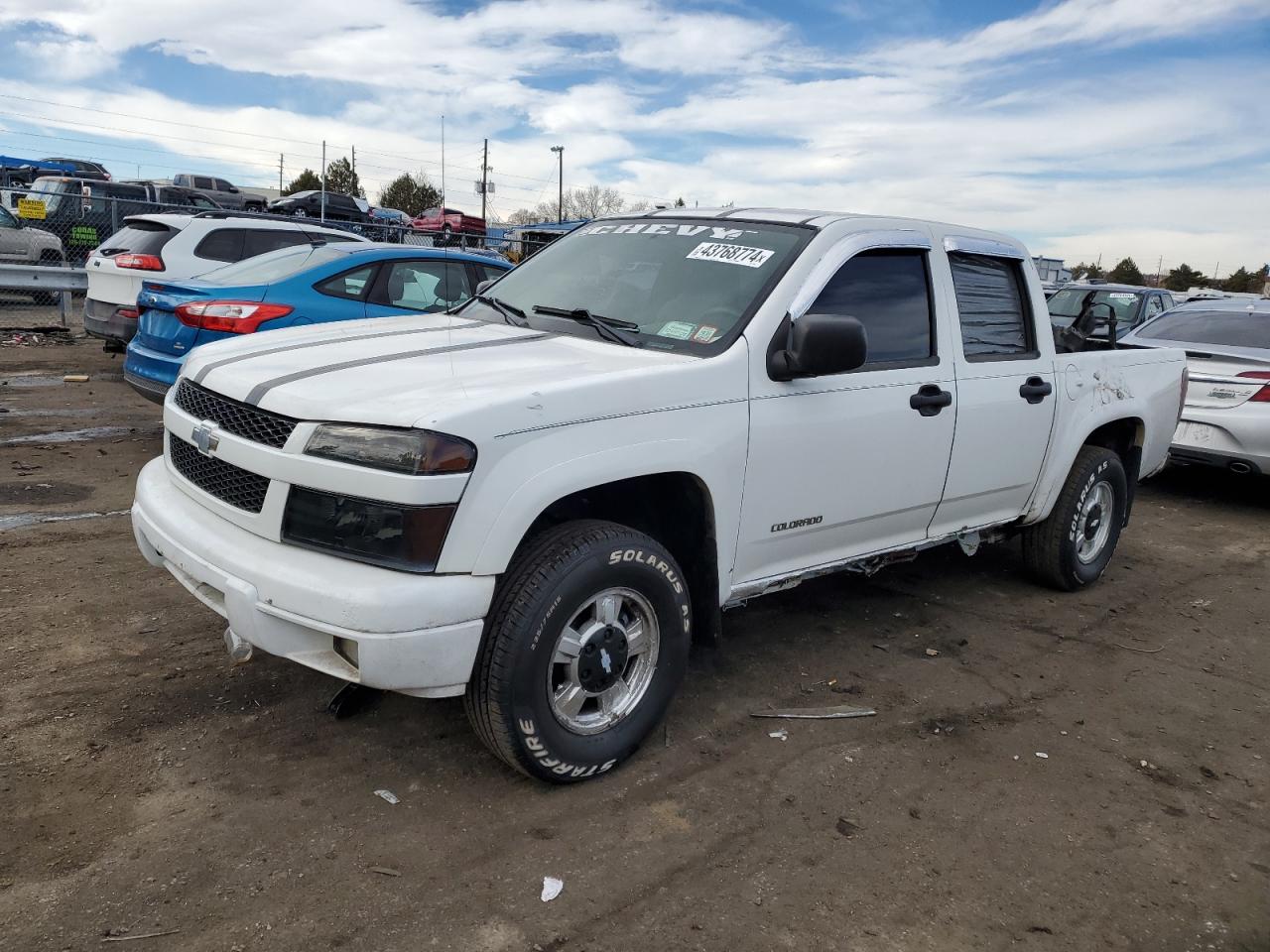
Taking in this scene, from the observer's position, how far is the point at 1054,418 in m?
4.94

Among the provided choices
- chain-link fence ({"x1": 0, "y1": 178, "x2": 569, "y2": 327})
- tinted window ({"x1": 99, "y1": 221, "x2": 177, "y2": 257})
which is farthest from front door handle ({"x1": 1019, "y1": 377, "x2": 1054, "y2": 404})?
chain-link fence ({"x1": 0, "y1": 178, "x2": 569, "y2": 327})

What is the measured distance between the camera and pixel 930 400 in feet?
13.5

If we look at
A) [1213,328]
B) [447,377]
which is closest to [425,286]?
[447,377]

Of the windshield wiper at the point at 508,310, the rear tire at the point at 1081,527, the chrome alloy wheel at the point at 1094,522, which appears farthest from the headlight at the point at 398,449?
the chrome alloy wheel at the point at 1094,522

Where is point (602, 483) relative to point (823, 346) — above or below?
below

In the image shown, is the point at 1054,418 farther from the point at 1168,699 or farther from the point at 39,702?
the point at 39,702

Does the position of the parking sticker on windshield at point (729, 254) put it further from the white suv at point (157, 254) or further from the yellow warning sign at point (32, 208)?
the yellow warning sign at point (32, 208)

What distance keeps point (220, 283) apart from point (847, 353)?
17.4 feet

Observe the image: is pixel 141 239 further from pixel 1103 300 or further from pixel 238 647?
pixel 1103 300

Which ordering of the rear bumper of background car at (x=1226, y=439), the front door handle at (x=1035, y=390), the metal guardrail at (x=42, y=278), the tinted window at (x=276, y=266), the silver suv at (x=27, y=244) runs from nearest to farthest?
the front door handle at (x=1035, y=390) < the tinted window at (x=276, y=266) < the rear bumper of background car at (x=1226, y=439) < the metal guardrail at (x=42, y=278) < the silver suv at (x=27, y=244)

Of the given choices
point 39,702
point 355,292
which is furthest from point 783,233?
point 355,292

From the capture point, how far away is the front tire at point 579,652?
2.90 meters

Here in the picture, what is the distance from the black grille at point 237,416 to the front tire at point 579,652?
31.6 inches

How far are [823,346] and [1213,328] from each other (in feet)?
22.9
